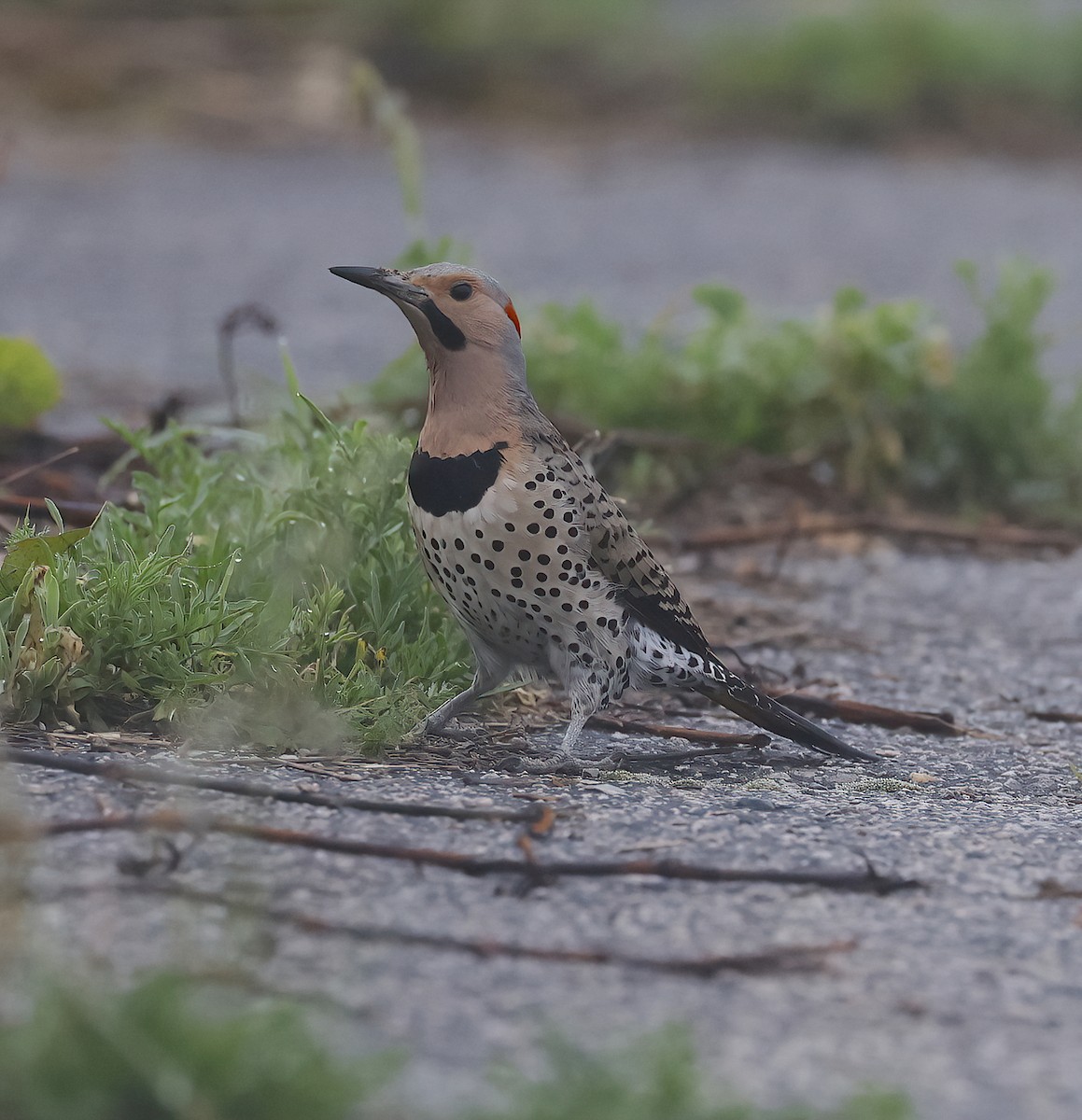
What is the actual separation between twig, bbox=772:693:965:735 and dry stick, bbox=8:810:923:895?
1335 millimetres

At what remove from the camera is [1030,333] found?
271 inches

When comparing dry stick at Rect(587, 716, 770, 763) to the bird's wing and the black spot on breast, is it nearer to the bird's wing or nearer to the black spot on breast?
the bird's wing

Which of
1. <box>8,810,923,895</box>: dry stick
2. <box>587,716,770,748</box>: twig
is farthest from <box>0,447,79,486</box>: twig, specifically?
<box>587,716,770,748</box>: twig

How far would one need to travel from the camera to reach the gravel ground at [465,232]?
369 inches

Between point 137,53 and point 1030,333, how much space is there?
1087 cm

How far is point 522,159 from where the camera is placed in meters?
14.9

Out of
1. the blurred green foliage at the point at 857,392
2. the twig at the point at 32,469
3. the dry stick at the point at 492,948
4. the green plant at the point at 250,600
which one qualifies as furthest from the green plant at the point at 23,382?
the dry stick at the point at 492,948

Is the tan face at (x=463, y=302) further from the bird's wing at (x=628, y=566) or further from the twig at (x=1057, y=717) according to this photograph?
the twig at (x=1057, y=717)

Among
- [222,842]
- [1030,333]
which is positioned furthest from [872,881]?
[1030,333]

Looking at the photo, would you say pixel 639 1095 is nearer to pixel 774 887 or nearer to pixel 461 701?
pixel 774 887

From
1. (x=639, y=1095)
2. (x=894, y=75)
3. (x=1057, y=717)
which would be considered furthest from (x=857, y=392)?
(x=894, y=75)

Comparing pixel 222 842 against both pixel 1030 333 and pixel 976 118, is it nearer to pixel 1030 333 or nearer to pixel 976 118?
pixel 1030 333

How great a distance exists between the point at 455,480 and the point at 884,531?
10.5ft

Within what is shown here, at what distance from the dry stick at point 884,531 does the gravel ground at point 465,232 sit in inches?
40.9
